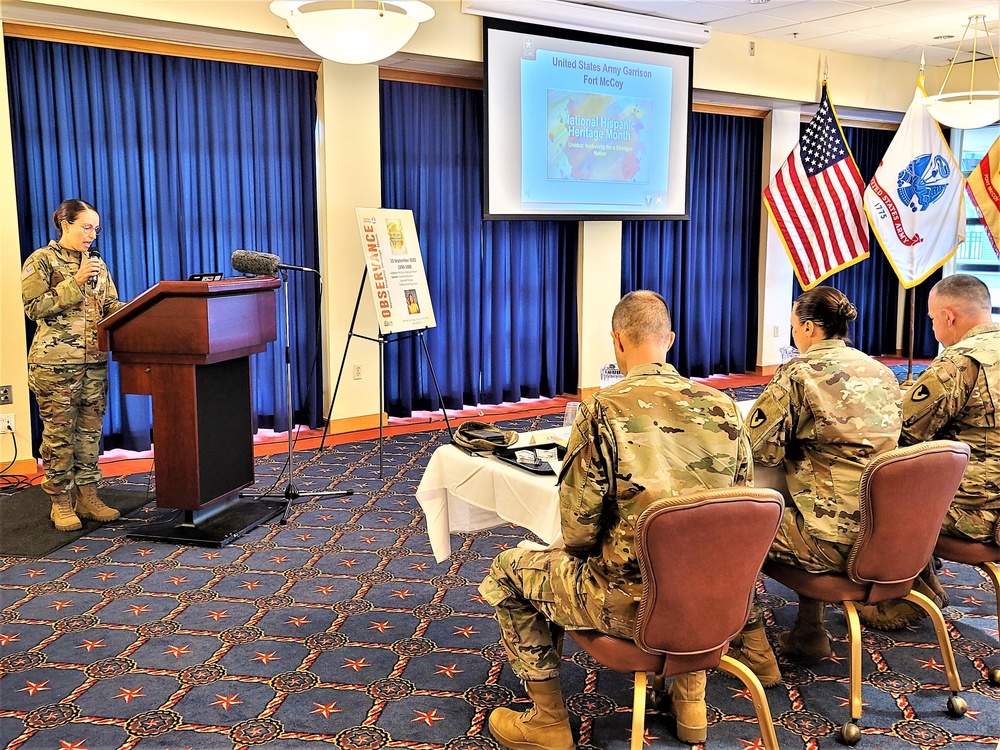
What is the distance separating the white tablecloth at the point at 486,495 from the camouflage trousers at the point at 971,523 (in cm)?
60

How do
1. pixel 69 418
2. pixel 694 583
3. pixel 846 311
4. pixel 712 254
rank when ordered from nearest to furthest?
pixel 694 583
pixel 846 311
pixel 69 418
pixel 712 254

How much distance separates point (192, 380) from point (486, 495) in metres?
1.86

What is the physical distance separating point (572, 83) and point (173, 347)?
4056mm

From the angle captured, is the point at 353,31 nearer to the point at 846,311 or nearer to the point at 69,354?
the point at 69,354

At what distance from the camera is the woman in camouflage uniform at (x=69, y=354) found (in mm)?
4152

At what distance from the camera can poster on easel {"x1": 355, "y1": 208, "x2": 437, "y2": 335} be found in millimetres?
5559

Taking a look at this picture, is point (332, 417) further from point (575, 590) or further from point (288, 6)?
point (575, 590)

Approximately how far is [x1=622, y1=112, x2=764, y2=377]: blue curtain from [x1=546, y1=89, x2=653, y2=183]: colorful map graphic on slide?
91cm

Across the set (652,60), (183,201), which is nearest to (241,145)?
(183,201)

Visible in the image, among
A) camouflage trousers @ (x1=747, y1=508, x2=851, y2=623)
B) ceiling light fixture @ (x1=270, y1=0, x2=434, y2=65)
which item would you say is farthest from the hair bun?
ceiling light fixture @ (x1=270, y1=0, x2=434, y2=65)

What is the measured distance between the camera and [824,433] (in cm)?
260

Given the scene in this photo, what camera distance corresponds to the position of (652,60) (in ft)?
23.2

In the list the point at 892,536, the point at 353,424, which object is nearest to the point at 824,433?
the point at 892,536

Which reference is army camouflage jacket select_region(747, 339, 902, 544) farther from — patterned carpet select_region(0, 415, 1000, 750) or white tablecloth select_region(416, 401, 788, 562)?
patterned carpet select_region(0, 415, 1000, 750)
